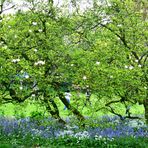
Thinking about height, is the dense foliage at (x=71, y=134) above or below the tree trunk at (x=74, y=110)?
below

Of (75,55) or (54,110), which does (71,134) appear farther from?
(75,55)

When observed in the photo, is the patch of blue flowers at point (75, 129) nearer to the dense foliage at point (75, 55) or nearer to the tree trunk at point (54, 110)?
the tree trunk at point (54, 110)

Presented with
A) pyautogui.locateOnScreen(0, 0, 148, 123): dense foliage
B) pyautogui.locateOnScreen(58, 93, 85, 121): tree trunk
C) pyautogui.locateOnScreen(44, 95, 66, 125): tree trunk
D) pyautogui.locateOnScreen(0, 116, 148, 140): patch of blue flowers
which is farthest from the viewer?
pyautogui.locateOnScreen(58, 93, 85, 121): tree trunk

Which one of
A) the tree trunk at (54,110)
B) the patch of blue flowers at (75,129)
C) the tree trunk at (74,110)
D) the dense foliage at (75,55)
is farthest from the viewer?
the tree trunk at (74,110)

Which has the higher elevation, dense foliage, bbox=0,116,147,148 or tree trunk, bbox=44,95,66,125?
tree trunk, bbox=44,95,66,125

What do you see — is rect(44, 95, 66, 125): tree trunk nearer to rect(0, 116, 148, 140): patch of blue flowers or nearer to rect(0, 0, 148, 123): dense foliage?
rect(0, 0, 148, 123): dense foliage

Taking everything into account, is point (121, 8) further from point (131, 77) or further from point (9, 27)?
point (9, 27)

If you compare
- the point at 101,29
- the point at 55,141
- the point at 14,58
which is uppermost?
the point at 101,29

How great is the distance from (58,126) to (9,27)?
2.84m

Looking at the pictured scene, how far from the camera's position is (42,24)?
983cm

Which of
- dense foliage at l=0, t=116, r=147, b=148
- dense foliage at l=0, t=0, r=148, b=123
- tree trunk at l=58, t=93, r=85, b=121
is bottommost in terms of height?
dense foliage at l=0, t=116, r=147, b=148

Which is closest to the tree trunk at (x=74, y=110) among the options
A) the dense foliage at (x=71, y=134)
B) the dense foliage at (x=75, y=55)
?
the dense foliage at (x=75, y=55)

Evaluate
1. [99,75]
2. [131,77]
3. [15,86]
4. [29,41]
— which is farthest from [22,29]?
[131,77]

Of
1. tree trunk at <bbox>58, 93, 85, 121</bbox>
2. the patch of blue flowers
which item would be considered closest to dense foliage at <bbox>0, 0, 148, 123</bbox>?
tree trunk at <bbox>58, 93, 85, 121</bbox>
